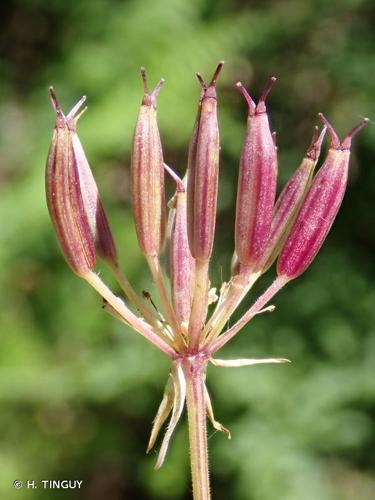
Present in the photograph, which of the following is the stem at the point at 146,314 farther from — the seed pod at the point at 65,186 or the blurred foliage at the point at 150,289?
the blurred foliage at the point at 150,289

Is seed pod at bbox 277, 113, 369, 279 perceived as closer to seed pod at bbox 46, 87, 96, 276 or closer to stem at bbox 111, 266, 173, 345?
stem at bbox 111, 266, 173, 345

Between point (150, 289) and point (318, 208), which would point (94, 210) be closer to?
point (318, 208)

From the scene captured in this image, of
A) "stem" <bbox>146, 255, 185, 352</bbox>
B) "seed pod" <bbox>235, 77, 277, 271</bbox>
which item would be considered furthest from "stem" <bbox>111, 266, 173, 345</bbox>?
"seed pod" <bbox>235, 77, 277, 271</bbox>

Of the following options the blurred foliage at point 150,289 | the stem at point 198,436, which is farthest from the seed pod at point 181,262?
the blurred foliage at point 150,289

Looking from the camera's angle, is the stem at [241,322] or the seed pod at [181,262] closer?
the stem at [241,322]

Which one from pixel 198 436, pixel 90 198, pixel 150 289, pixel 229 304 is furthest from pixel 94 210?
pixel 150 289
